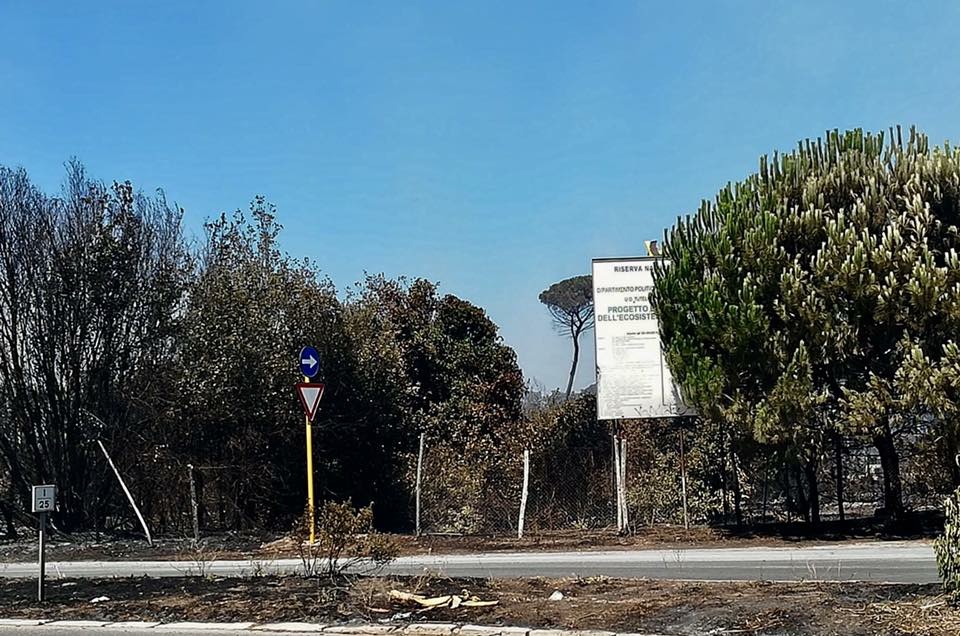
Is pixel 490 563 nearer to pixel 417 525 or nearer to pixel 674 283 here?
pixel 417 525

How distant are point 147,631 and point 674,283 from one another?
1155 cm

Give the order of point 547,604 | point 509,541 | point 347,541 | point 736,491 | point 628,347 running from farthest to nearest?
1. point 628,347
2. point 736,491
3. point 509,541
4. point 347,541
5. point 547,604

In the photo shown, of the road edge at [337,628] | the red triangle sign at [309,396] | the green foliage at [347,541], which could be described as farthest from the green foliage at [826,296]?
the road edge at [337,628]

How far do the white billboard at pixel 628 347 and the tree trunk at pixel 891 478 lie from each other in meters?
3.64

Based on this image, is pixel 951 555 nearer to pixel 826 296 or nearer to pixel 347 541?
pixel 347 541

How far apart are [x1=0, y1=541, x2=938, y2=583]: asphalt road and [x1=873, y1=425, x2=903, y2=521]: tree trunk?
1.76m

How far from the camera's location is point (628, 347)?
1934 cm

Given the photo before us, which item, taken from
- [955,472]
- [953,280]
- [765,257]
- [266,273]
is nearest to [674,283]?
[765,257]

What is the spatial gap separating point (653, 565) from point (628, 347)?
693 cm

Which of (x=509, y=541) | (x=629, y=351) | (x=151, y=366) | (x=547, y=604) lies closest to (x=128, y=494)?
(x=151, y=366)

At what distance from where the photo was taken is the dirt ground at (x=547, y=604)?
24.0 ft

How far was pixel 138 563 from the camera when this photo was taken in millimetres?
15070

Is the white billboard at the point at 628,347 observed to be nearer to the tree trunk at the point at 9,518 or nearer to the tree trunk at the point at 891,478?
the tree trunk at the point at 891,478

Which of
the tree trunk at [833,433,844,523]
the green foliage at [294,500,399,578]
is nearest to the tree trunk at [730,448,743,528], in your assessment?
the tree trunk at [833,433,844,523]
